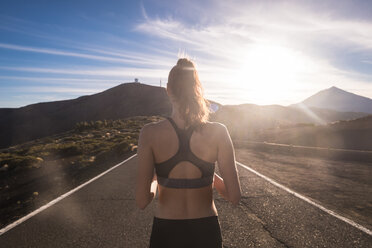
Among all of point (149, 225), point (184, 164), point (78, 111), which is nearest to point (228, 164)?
point (184, 164)

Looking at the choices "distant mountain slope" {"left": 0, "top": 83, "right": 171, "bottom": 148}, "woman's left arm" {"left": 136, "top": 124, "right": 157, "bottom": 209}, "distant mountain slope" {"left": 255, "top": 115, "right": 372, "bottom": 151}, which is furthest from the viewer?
"distant mountain slope" {"left": 0, "top": 83, "right": 171, "bottom": 148}

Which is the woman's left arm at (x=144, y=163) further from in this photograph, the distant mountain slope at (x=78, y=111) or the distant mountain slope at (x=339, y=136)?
the distant mountain slope at (x=78, y=111)

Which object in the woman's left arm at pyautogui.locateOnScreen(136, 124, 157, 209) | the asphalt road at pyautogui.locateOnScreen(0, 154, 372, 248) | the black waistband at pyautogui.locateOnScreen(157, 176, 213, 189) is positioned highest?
the woman's left arm at pyautogui.locateOnScreen(136, 124, 157, 209)

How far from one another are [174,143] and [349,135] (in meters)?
26.1

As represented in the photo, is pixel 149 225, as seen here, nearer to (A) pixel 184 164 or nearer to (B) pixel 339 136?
(A) pixel 184 164

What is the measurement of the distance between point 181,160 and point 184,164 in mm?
37

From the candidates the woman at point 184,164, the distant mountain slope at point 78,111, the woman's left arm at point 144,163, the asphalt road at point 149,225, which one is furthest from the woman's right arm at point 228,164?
the distant mountain slope at point 78,111

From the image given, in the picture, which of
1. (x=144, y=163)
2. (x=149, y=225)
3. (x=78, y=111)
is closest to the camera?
(x=144, y=163)

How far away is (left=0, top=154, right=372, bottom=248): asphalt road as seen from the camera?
3.60 metres

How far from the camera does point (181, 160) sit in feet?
5.30

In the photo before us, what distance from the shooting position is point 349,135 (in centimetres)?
2278

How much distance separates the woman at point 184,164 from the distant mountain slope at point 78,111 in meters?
98.3

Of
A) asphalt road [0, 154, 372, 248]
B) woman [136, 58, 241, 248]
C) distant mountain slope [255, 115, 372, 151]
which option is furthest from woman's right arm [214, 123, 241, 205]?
distant mountain slope [255, 115, 372, 151]

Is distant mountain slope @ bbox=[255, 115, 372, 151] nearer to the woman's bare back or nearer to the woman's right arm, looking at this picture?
the woman's right arm
